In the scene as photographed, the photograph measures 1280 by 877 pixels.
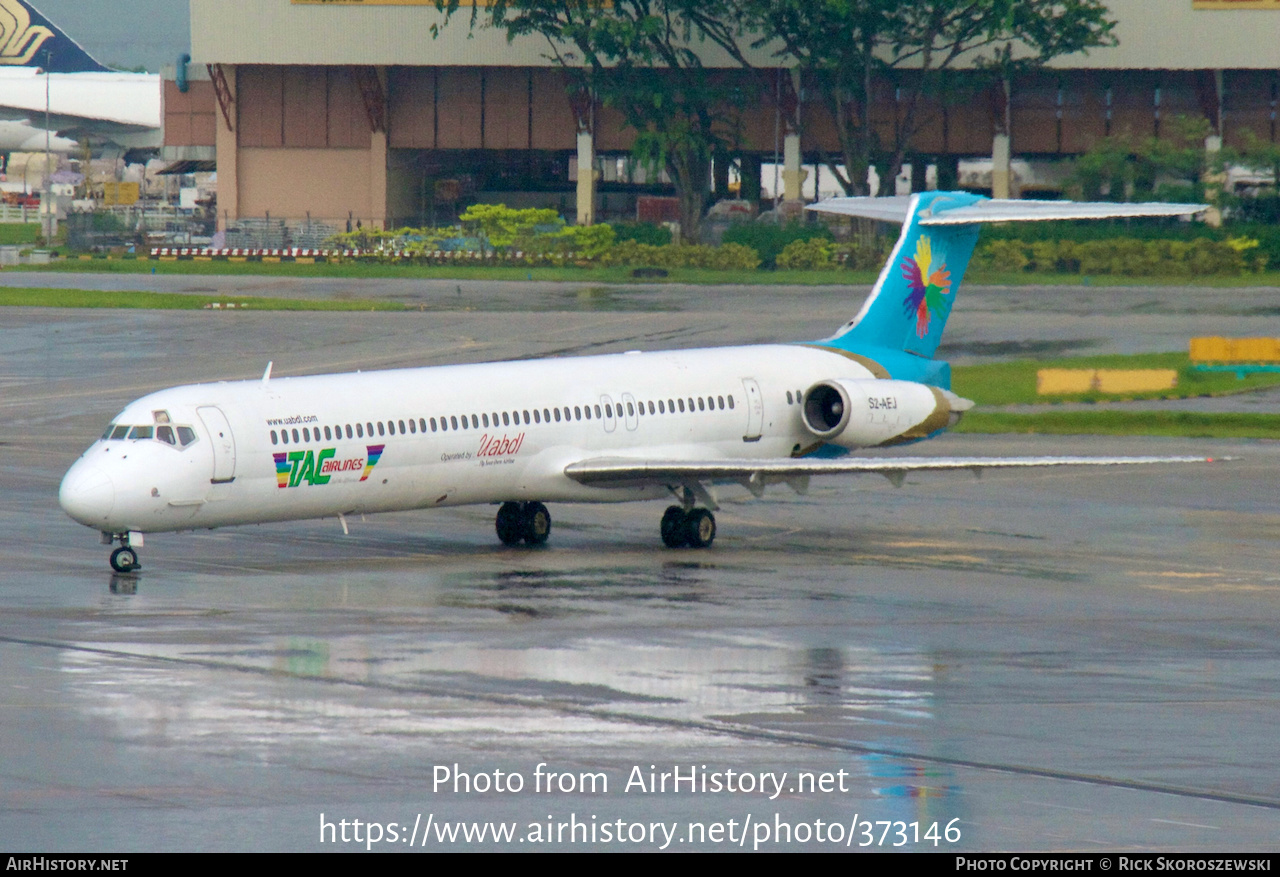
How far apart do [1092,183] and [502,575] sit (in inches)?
2872

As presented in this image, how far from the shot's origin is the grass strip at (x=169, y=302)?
74.6 meters

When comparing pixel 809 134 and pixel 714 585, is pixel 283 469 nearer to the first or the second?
pixel 714 585

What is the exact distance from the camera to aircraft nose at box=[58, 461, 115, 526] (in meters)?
25.6

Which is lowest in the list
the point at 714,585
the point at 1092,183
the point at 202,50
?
the point at 714,585

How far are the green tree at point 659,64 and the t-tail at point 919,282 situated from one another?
62568mm

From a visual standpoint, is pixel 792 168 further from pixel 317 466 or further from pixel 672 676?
pixel 672 676

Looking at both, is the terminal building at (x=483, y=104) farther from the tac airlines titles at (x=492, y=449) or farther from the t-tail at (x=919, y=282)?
the tac airlines titles at (x=492, y=449)

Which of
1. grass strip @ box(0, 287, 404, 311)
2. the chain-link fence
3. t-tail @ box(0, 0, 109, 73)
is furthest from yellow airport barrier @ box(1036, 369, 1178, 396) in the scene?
t-tail @ box(0, 0, 109, 73)

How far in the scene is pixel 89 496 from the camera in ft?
84.0

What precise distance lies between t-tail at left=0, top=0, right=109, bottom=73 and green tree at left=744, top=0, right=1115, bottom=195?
287 ft

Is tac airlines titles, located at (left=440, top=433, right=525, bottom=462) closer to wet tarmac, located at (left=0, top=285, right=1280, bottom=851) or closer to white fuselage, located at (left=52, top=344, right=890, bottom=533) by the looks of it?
white fuselage, located at (left=52, top=344, right=890, bottom=533)

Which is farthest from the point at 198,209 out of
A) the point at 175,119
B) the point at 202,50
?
the point at 202,50

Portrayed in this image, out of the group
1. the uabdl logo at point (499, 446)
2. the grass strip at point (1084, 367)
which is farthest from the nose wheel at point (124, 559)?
the grass strip at point (1084, 367)

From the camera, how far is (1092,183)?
95.2 m
